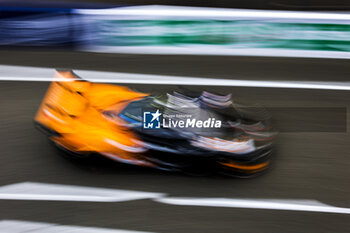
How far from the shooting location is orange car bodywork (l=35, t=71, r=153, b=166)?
3297 millimetres

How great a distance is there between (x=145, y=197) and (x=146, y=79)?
240 centimetres

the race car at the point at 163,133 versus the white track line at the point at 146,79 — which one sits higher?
the white track line at the point at 146,79

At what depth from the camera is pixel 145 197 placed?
11.1 feet

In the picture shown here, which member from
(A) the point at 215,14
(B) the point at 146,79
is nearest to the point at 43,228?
(B) the point at 146,79

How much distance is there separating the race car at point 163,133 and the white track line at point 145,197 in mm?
250

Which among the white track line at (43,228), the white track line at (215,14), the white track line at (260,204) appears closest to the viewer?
the white track line at (43,228)

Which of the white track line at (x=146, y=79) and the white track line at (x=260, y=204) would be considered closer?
the white track line at (x=260, y=204)

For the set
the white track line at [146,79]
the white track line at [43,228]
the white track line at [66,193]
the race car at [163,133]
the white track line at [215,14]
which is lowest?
the white track line at [43,228]

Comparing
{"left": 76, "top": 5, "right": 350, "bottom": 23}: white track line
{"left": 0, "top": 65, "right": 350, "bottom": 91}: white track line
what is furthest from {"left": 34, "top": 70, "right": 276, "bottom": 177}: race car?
{"left": 76, "top": 5, "right": 350, "bottom": 23}: white track line

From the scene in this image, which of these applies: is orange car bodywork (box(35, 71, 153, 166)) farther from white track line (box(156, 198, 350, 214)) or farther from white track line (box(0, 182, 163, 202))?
white track line (box(156, 198, 350, 214))

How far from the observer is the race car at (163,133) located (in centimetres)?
325

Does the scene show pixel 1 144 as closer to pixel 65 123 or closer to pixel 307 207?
pixel 65 123

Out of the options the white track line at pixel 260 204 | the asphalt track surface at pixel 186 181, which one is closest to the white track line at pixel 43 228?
the asphalt track surface at pixel 186 181

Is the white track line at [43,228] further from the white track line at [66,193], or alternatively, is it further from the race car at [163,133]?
the race car at [163,133]
